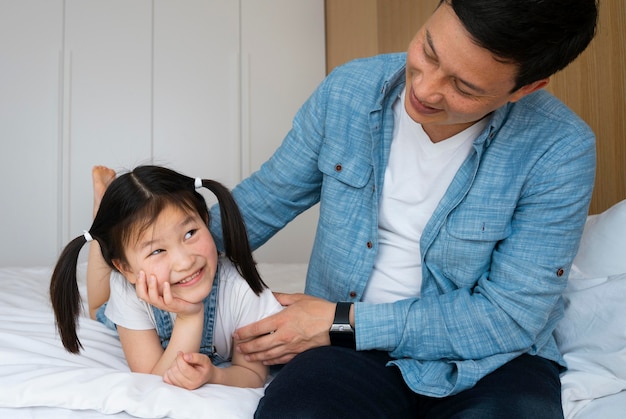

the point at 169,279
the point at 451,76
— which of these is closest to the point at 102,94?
the point at 169,279

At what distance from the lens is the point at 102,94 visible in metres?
3.59

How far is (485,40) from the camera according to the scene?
3.14 feet

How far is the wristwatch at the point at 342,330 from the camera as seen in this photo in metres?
1.16

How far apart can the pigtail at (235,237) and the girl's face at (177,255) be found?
0.07m

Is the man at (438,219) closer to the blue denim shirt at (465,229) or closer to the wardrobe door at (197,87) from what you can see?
the blue denim shirt at (465,229)

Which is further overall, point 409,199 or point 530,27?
point 409,199

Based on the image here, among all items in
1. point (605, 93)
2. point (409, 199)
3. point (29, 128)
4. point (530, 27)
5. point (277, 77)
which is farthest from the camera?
point (277, 77)

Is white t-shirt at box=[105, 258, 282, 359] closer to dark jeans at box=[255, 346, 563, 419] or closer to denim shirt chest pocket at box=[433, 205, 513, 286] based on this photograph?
dark jeans at box=[255, 346, 563, 419]

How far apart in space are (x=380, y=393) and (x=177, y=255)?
1.39ft

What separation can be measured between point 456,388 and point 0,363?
743 mm

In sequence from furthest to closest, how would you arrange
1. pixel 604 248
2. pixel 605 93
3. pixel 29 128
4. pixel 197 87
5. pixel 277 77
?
pixel 277 77 → pixel 197 87 → pixel 29 128 → pixel 605 93 → pixel 604 248

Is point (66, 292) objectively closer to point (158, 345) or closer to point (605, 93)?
point (158, 345)

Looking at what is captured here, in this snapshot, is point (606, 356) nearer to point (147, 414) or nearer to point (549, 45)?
point (549, 45)

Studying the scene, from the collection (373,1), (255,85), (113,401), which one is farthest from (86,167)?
(113,401)
